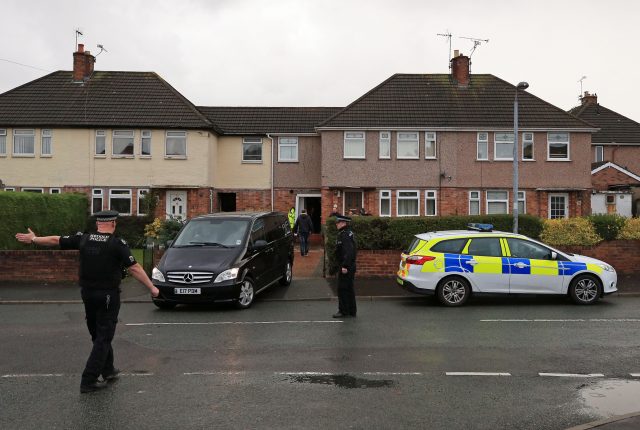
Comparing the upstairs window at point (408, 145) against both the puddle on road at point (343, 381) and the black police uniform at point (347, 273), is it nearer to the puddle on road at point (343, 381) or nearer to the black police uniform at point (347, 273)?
the black police uniform at point (347, 273)

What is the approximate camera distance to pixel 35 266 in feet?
49.0

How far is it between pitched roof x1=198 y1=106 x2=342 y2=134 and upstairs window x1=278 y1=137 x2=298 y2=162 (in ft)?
1.43

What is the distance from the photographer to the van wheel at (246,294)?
36.4 ft

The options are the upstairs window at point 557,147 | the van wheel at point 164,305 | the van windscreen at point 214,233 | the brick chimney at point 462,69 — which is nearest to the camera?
the van wheel at point 164,305

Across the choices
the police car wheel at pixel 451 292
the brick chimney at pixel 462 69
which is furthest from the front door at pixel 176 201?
the police car wheel at pixel 451 292

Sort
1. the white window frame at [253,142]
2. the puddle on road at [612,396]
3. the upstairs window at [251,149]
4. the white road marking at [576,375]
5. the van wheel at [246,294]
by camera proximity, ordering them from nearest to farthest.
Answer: the puddle on road at [612,396] < the white road marking at [576,375] < the van wheel at [246,294] < the white window frame at [253,142] < the upstairs window at [251,149]

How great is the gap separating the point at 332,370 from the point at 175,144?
21981 millimetres

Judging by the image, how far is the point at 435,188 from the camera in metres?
26.4

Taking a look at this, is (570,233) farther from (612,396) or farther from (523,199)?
(523,199)

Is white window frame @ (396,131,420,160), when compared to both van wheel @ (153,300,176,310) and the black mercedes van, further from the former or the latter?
van wheel @ (153,300,176,310)

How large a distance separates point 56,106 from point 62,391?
24446 millimetres

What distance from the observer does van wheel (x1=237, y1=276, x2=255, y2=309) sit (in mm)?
11104

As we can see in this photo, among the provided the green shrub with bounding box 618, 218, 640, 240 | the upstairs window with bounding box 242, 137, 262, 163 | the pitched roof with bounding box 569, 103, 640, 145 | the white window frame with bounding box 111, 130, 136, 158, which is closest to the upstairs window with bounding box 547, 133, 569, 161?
the pitched roof with bounding box 569, 103, 640, 145

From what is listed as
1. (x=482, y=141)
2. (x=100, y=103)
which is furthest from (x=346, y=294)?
(x=100, y=103)
